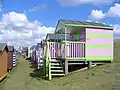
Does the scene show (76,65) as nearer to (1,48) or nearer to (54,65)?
(54,65)

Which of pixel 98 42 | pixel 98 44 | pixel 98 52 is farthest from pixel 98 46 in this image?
pixel 98 52

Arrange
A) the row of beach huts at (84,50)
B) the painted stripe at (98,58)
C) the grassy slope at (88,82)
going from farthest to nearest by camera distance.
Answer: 1. the painted stripe at (98,58)
2. the row of beach huts at (84,50)
3. the grassy slope at (88,82)

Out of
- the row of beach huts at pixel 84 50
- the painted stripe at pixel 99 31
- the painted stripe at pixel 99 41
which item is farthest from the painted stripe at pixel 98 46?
the painted stripe at pixel 99 31

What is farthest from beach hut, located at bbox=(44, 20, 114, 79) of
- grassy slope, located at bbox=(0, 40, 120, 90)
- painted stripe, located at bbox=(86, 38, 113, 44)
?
grassy slope, located at bbox=(0, 40, 120, 90)

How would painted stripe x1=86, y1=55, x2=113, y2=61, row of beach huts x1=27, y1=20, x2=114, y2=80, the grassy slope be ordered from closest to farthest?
the grassy slope, row of beach huts x1=27, y1=20, x2=114, y2=80, painted stripe x1=86, y1=55, x2=113, y2=61

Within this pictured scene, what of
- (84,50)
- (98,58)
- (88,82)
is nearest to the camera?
(88,82)

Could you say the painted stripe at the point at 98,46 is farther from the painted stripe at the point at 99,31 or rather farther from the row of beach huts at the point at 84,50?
the painted stripe at the point at 99,31

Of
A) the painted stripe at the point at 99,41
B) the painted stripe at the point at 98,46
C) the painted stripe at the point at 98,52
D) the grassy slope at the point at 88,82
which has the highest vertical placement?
the painted stripe at the point at 99,41

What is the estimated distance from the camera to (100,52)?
20.3 metres

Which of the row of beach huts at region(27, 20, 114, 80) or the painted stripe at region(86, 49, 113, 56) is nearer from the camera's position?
the row of beach huts at region(27, 20, 114, 80)

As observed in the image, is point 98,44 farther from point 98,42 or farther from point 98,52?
point 98,52

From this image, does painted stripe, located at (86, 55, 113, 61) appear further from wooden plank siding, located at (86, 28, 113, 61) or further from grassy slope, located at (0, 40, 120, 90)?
grassy slope, located at (0, 40, 120, 90)

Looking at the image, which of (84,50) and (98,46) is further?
(98,46)

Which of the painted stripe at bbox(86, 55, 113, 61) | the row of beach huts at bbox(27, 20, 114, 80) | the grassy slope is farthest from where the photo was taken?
the painted stripe at bbox(86, 55, 113, 61)
